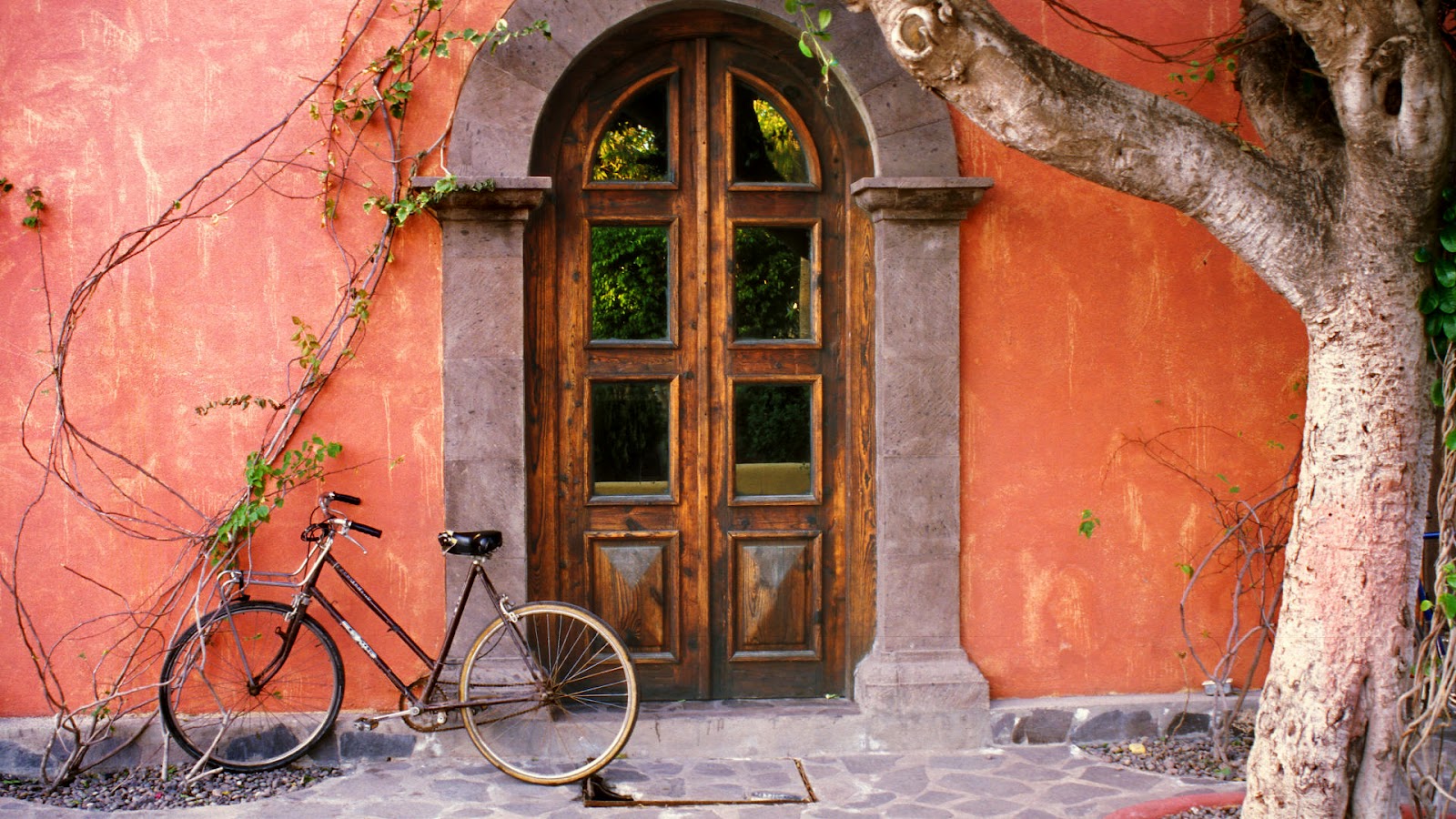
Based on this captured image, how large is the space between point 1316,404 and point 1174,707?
6.45 ft

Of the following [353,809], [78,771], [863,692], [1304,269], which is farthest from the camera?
[863,692]

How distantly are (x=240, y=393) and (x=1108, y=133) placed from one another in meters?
3.58

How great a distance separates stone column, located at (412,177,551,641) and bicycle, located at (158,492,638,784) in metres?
0.23

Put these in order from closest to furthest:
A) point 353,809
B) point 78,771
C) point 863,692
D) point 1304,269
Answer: point 1304,269, point 353,809, point 78,771, point 863,692

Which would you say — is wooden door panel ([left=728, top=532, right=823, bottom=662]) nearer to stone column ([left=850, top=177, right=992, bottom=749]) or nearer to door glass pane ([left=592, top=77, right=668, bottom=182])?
stone column ([left=850, top=177, right=992, bottom=749])

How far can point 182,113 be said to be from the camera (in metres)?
4.87

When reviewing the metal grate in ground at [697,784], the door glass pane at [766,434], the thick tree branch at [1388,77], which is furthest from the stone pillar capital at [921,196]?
the metal grate in ground at [697,784]

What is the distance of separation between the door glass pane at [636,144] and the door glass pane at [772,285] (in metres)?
0.51

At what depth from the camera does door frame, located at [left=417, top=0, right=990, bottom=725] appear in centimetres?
492

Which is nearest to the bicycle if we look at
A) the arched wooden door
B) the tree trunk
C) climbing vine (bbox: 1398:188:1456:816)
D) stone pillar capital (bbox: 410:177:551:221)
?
the arched wooden door

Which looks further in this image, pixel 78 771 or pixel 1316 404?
pixel 78 771

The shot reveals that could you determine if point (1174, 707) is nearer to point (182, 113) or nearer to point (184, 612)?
point (184, 612)

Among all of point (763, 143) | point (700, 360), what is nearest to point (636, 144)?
point (763, 143)

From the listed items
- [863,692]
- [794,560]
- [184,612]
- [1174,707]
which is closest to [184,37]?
[184,612]
